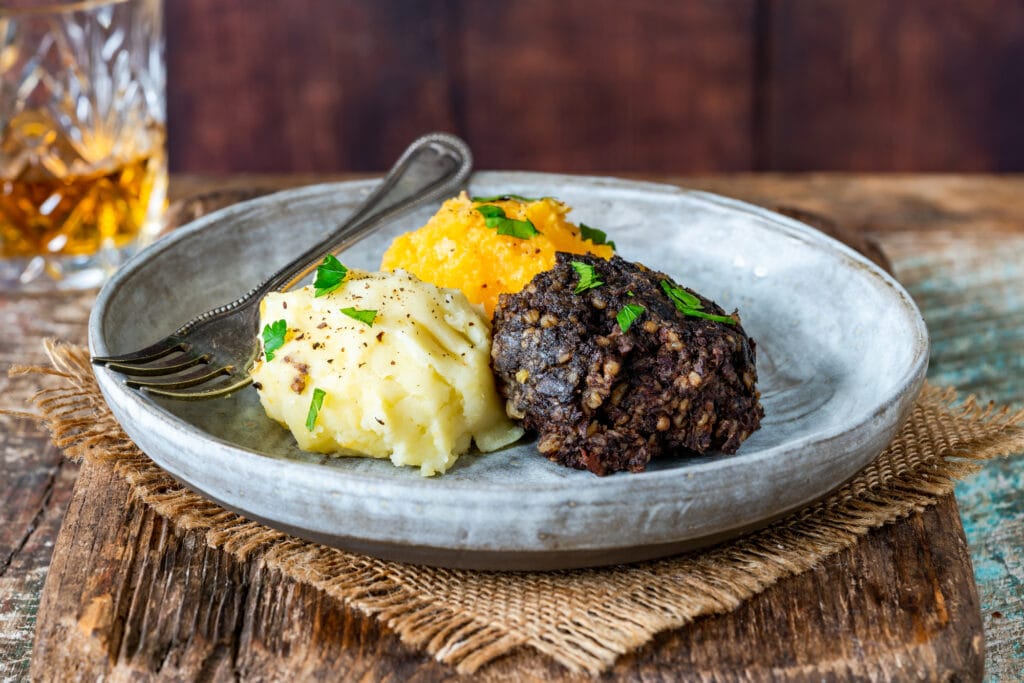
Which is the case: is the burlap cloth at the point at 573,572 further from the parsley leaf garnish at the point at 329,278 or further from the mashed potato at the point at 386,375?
the parsley leaf garnish at the point at 329,278

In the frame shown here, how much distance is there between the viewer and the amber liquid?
143 inches

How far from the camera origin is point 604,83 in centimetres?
564

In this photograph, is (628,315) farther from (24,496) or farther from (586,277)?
(24,496)

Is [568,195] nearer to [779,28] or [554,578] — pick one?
[554,578]

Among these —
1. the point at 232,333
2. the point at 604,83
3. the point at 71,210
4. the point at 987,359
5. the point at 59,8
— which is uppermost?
the point at 59,8

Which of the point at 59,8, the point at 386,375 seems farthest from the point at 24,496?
the point at 59,8

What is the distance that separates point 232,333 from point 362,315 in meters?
0.46

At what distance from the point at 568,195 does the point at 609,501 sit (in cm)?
156

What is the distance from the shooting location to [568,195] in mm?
3164

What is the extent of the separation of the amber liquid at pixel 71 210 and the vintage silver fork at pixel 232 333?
1.15 meters

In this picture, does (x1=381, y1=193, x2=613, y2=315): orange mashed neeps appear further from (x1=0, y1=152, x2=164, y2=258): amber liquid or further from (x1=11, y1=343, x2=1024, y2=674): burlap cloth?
(x1=0, y1=152, x2=164, y2=258): amber liquid

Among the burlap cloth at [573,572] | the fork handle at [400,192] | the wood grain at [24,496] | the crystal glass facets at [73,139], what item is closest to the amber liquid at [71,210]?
the crystal glass facets at [73,139]

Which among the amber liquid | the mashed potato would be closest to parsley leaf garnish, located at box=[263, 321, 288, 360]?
the mashed potato

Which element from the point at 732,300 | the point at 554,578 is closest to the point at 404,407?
the point at 554,578
